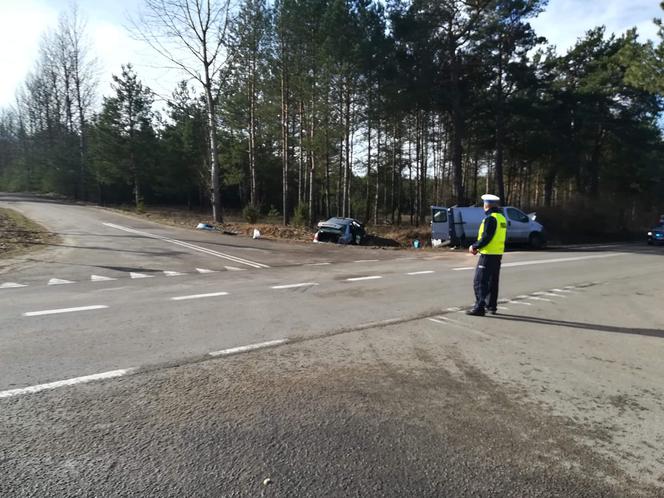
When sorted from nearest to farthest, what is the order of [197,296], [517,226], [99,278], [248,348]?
1. [248,348]
2. [197,296]
3. [99,278]
4. [517,226]

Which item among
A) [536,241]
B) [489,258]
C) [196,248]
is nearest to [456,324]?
[489,258]

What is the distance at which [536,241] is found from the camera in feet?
69.0

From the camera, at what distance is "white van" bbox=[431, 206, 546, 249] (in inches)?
787

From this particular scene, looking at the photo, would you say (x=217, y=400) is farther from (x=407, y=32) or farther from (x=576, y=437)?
(x=407, y=32)

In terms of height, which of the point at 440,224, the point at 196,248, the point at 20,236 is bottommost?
the point at 196,248

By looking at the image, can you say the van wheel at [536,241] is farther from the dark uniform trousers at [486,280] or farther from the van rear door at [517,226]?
the dark uniform trousers at [486,280]

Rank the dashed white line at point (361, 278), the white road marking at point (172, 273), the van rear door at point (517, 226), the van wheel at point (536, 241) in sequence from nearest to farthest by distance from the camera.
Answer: the dashed white line at point (361, 278) < the white road marking at point (172, 273) < the van rear door at point (517, 226) < the van wheel at point (536, 241)

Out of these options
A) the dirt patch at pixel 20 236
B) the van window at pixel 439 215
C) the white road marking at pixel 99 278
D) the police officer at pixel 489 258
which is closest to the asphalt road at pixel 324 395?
the police officer at pixel 489 258

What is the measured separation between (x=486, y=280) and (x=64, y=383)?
5780 millimetres

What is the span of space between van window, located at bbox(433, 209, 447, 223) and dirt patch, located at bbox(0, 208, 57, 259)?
17.3 meters

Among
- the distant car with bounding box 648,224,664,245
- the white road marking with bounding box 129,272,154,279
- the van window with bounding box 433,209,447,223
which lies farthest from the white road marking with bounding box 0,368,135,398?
the distant car with bounding box 648,224,664,245

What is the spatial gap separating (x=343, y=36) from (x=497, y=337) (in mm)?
23984

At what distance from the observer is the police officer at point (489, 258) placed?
6445 millimetres

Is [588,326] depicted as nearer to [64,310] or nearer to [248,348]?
[248,348]
